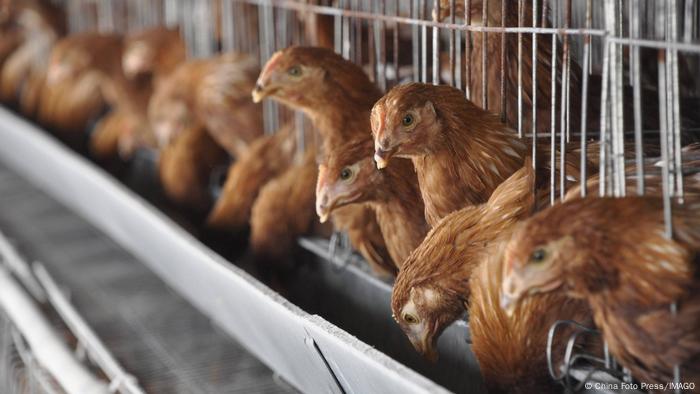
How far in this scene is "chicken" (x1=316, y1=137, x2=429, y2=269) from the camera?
1.53 metres

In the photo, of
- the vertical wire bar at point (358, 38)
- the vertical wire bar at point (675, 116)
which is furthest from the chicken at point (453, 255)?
the vertical wire bar at point (358, 38)

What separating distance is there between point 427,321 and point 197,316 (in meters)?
1.29

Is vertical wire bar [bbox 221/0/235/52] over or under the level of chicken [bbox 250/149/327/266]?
over

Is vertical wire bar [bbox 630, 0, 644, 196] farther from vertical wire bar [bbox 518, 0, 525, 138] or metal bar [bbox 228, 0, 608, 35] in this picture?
vertical wire bar [bbox 518, 0, 525, 138]

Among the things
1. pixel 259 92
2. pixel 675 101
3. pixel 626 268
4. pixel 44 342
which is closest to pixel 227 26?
pixel 259 92

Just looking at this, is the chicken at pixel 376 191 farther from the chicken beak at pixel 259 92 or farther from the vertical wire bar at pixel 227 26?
the vertical wire bar at pixel 227 26

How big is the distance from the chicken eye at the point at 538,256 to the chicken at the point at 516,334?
7.8 inches

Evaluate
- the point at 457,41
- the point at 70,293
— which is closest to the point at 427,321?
the point at 457,41

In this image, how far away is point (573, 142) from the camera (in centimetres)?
139

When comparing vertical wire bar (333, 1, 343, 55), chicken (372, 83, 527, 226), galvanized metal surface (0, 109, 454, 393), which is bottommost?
galvanized metal surface (0, 109, 454, 393)

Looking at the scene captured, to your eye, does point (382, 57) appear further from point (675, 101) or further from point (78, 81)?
point (78, 81)

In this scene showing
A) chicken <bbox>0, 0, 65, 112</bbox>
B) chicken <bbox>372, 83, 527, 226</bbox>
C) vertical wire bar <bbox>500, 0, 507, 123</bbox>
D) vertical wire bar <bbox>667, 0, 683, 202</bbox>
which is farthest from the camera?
chicken <bbox>0, 0, 65, 112</bbox>

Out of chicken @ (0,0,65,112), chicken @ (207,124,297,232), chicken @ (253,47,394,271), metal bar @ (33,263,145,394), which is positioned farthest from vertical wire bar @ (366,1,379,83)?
chicken @ (0,0,65,112)

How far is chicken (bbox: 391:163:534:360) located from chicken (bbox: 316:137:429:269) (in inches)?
9.4
